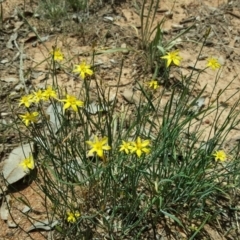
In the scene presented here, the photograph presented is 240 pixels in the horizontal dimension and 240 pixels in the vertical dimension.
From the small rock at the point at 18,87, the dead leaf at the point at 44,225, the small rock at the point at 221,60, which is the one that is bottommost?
the dead leaf at the point at 44,225

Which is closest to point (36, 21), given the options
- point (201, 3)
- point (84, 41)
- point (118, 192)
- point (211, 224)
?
point (84, 41)

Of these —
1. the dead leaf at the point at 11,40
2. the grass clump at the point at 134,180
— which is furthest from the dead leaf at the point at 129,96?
the dead leaf at the point at 11,40

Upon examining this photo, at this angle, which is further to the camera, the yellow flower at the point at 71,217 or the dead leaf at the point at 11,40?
the dead leaf at the point at 11,40

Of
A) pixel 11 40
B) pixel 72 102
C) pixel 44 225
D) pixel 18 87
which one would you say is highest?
pixel 72 102

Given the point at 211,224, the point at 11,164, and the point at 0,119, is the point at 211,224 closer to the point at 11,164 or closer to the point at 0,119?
the point at 11,164

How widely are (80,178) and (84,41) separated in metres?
1.40

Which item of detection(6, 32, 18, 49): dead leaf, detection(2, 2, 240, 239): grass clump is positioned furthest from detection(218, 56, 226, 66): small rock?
detection(6, 32, 18, 49): dead leaf

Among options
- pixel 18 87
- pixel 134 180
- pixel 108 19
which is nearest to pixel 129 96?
pixel 18 87

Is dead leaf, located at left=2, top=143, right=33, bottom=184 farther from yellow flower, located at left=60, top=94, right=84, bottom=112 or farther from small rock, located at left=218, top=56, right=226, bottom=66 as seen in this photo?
small rock, located at left=218, top=56, right=226, bottom=66

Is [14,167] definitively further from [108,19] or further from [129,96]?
[108,19]

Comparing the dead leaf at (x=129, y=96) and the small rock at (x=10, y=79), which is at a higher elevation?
the dead leaf at (x=129, y=96)

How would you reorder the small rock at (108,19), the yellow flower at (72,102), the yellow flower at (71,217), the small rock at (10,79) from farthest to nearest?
the small rock at (108,19) → the small rock at (10,79) → the yellow flower at (71,217) → the yellow flower at (72,102)

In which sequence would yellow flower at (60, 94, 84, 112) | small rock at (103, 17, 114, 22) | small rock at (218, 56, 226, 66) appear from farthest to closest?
1. small rock at (103, 17, 114, 22)
2. small rock at (218, 56, 226, 66)
3. yellow flower at (60, 94, 84, 112)

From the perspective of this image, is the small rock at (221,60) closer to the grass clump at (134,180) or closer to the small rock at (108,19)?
the small rock at (108,19)
